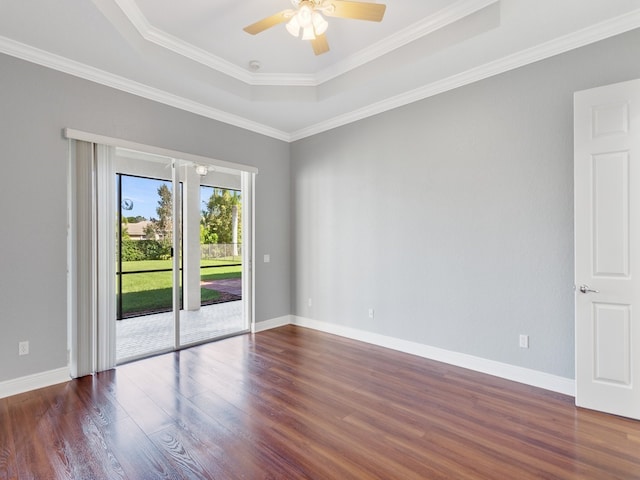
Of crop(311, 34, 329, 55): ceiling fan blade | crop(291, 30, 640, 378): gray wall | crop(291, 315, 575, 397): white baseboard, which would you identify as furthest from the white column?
crop(311, 34, 329, 55): ceiling fan blade

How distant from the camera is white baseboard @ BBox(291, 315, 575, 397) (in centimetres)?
279

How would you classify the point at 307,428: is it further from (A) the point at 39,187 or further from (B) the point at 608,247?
(A) the point at 39,187

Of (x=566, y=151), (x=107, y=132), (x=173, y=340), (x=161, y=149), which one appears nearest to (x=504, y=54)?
(x=566, y=151)

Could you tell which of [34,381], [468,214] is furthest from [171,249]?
[468,214]

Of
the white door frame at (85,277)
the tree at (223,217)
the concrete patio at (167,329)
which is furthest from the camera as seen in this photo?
the tree at (223,217)

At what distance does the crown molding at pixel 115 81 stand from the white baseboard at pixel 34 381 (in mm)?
2872

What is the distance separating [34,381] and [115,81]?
3.03 metres

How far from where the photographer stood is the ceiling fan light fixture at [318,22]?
2180mm

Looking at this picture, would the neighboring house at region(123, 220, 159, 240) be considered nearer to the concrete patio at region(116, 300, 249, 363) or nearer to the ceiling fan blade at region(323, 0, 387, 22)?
the concrete patio at region(116, 300, 249, 363)

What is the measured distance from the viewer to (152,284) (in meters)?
4.38

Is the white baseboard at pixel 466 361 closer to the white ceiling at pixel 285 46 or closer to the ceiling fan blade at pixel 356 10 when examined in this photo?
the white ceiling at pixel 285 46

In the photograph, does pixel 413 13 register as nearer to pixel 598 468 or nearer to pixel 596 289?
pixel 596 289

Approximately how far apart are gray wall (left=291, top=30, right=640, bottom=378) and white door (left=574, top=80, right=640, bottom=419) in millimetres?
226

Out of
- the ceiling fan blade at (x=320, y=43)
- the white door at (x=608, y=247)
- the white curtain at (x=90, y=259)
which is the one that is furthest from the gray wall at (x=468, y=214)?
the white curtain at (x=90, y=259)
